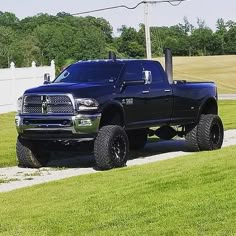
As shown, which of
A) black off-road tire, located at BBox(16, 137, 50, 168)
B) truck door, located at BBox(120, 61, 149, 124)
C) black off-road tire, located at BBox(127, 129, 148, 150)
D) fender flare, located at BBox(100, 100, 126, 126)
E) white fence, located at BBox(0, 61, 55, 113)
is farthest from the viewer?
white fence, located at BBox(0, 61, 55, 113)

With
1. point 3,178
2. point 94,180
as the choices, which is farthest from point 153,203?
point 3,178

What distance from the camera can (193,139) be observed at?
Result: 15.2 meters

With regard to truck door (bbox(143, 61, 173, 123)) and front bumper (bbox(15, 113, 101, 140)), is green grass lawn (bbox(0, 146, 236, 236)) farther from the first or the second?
truck door (bbox(143, 61, 173, 123))

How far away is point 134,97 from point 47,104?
5.94 ft

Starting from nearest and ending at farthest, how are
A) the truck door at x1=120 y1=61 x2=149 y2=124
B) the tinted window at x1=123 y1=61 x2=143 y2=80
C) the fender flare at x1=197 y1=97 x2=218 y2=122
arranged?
the truck door at x1=120 y1=61 x2=149 y2=124 < the tinted window at x1=123 y1=61 x2=143 y2=80 < the fender flare at x1=197 y1=97 x2=218 y2=122

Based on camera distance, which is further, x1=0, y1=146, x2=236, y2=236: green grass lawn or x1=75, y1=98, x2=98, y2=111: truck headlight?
x1=75, y1=98, x2=98, y2=111: truck headlight

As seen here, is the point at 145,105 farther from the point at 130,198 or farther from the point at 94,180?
the point at 130,198

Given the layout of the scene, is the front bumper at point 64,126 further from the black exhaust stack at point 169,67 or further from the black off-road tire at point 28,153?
the black exhaust stack at point 169,67

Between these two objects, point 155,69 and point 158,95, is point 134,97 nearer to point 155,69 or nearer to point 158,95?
point 158,95

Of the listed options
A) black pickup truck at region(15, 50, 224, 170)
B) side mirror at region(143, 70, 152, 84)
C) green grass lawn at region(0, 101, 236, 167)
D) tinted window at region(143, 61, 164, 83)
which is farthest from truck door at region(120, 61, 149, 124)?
green grass lawn at region(0, 101, 236, 167)

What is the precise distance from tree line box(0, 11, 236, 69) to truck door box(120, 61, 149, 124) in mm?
58359

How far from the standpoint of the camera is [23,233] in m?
6.92

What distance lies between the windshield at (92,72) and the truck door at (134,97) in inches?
8.5

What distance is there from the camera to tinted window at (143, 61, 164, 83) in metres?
14.5
